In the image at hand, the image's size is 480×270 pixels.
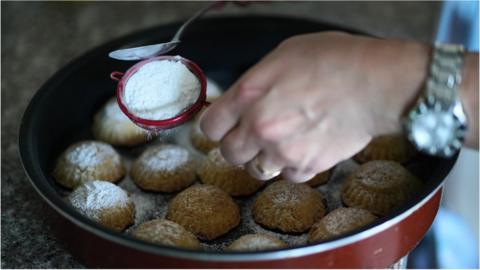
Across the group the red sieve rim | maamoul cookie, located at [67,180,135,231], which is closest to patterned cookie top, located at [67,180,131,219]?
maamoul cookie, located at [67,180,135,231]

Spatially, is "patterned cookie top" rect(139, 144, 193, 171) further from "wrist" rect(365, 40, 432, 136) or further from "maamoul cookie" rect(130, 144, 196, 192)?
"wrist" rect(365, 40, 432, 136)

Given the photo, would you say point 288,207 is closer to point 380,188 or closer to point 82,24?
point 380,188

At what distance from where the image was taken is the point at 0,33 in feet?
4.90

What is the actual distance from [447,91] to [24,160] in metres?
0.58

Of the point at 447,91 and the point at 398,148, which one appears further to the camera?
the point at 398,148

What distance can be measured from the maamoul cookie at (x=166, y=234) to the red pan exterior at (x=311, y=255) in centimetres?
7

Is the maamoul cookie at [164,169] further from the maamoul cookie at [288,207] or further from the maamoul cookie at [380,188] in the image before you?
the maamoul cookie at [380,188]

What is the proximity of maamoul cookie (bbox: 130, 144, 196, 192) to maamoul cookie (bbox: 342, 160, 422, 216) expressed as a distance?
0.26 metres

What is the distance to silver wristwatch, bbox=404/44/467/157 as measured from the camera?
0.76 metres

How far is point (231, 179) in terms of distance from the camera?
1.11 metres

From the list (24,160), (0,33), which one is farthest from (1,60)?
(24,160)

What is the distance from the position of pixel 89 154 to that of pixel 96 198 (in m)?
0.13

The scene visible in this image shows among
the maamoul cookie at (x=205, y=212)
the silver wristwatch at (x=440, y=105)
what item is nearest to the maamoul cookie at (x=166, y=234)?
the maamoul cookie at (x=205, y=212)

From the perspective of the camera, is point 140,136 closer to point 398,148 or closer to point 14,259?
point 14,259
